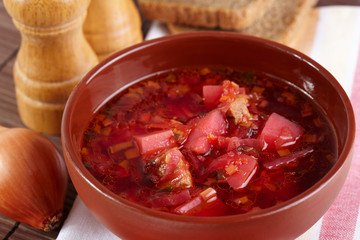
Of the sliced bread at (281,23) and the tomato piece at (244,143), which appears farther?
the sliced bread at (281,23)

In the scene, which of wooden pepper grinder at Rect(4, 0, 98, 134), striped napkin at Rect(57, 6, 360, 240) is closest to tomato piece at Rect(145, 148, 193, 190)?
striped napkin at Rect(57, 6, 360, 240)

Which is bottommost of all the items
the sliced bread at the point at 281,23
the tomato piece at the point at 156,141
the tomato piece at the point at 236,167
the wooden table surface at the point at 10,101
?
the wooden table surface at the point at 10,101

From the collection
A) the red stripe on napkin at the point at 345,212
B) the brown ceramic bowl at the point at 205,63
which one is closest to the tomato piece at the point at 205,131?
the brown ceramic bowl at the point at 205,63

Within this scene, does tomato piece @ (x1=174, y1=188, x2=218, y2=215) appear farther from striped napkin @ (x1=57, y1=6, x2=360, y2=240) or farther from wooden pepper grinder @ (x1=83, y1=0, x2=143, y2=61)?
wooden pepper grinder @ (x1=83, y1=0, x2=143, y2=61)

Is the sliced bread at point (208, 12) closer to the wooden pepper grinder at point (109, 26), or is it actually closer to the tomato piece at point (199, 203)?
the wooden pepper grinder at point (109, 26)

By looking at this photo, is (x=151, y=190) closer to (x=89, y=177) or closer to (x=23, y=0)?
(x=89, y=177)
